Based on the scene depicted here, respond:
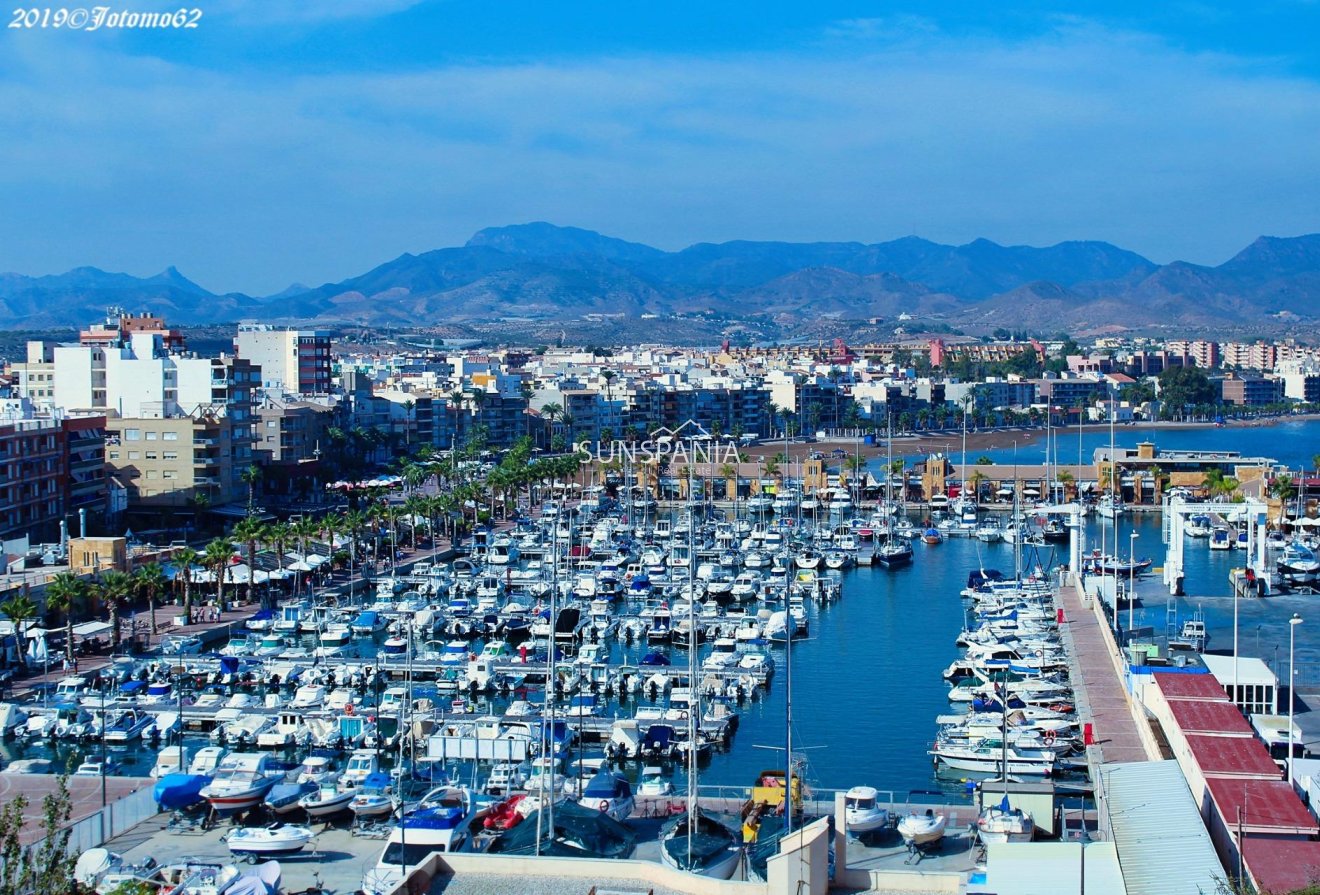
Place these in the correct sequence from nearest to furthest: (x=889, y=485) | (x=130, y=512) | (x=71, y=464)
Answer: (x=71, y=464)
(x=130, y=512)
(x=889, y=485)

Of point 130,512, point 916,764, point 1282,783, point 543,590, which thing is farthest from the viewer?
point 130,512

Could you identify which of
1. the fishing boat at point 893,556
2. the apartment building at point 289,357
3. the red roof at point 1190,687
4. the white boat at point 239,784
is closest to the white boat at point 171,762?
the white boat at point 239,784

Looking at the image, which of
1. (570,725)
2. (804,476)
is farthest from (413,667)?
(804,476)

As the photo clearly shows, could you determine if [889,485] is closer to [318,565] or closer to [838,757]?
[318,565]

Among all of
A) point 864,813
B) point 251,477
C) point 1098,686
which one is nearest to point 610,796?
point 864,813

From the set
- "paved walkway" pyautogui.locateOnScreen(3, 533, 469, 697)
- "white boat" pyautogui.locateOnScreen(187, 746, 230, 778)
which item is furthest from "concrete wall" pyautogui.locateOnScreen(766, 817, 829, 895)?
"paved walkway" pyautogui.locateOnScreen(3, 533, 469, 697)

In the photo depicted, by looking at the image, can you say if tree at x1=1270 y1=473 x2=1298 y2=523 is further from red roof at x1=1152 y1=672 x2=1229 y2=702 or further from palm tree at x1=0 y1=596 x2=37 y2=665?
palm tree at x1=0 y1=596 x2=37 y2=665

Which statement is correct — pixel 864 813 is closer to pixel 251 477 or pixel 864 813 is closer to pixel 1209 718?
pixel 1209 718
